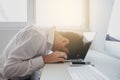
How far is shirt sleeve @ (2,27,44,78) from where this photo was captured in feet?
4.68

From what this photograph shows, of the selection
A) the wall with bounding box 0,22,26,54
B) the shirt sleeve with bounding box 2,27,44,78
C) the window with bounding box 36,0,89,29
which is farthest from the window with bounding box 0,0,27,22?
the shirt sleeve with bounding box 2,27,44,78

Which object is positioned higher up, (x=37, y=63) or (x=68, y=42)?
(x=68, y=42)

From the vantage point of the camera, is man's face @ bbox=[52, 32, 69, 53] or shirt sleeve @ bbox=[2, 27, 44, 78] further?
man's face @ bbox=[52, 32, 69, 53]

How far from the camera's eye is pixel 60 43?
1.62m

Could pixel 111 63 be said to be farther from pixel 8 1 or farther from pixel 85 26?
pixel 8 1

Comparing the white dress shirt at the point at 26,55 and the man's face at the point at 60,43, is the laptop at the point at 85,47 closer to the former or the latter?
the man's face at the point at 60,43

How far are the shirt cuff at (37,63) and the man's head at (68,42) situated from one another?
20 cm

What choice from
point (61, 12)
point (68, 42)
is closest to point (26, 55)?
point (68, 42)

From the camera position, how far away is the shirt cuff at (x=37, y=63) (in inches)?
56.8

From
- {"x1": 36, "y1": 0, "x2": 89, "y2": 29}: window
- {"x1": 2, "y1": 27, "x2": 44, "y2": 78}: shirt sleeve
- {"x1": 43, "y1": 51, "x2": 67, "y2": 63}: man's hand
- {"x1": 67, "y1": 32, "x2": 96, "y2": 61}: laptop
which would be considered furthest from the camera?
{"x1": 36, "y1": 0, "x2": 89, "y2": 29}: window

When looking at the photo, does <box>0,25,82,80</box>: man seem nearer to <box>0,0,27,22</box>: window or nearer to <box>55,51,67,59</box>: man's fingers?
<box>55,51,67,59</box>: man's fingers

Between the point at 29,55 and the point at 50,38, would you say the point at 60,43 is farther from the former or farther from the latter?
the point at 29,55

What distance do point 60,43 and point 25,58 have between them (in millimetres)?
303

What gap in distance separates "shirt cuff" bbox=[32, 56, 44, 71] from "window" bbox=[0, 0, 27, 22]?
1.31m
